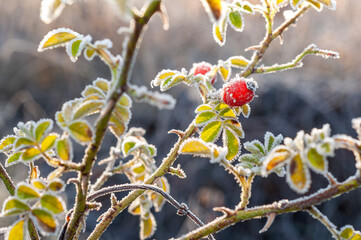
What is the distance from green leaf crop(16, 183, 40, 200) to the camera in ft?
1.95

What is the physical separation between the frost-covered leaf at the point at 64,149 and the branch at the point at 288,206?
0.23m

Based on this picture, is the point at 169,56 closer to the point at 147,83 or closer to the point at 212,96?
the point at 147,83

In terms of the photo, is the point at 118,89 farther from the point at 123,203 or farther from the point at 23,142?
the point at 123,203

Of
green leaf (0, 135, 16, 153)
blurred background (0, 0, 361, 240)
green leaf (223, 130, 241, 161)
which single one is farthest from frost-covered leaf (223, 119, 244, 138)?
blurred background (0, 0, 361, 240)

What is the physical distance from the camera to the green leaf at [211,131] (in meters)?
0.83

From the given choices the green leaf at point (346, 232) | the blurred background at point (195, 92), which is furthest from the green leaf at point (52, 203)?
the blurred background at point (195, 92)

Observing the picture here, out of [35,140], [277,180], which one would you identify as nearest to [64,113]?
[35,140]

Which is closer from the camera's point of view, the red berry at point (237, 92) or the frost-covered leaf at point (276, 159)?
the frost-covered leaf at point (276, 159)

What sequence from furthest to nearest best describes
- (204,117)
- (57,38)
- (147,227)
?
(147,227) → (204,117) → (57,38)

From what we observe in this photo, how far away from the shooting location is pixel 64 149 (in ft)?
1.99

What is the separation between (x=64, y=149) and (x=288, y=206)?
1.13 ft

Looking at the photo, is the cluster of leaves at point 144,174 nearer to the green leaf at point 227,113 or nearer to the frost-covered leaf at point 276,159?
the green leaf at point 227,113

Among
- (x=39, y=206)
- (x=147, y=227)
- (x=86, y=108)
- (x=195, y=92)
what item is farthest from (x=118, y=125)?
(x=195, y=92)

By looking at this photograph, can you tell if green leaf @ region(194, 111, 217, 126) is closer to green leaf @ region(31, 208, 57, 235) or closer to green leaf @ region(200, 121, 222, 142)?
green leaf @ region(200, 121, 222, 142)
